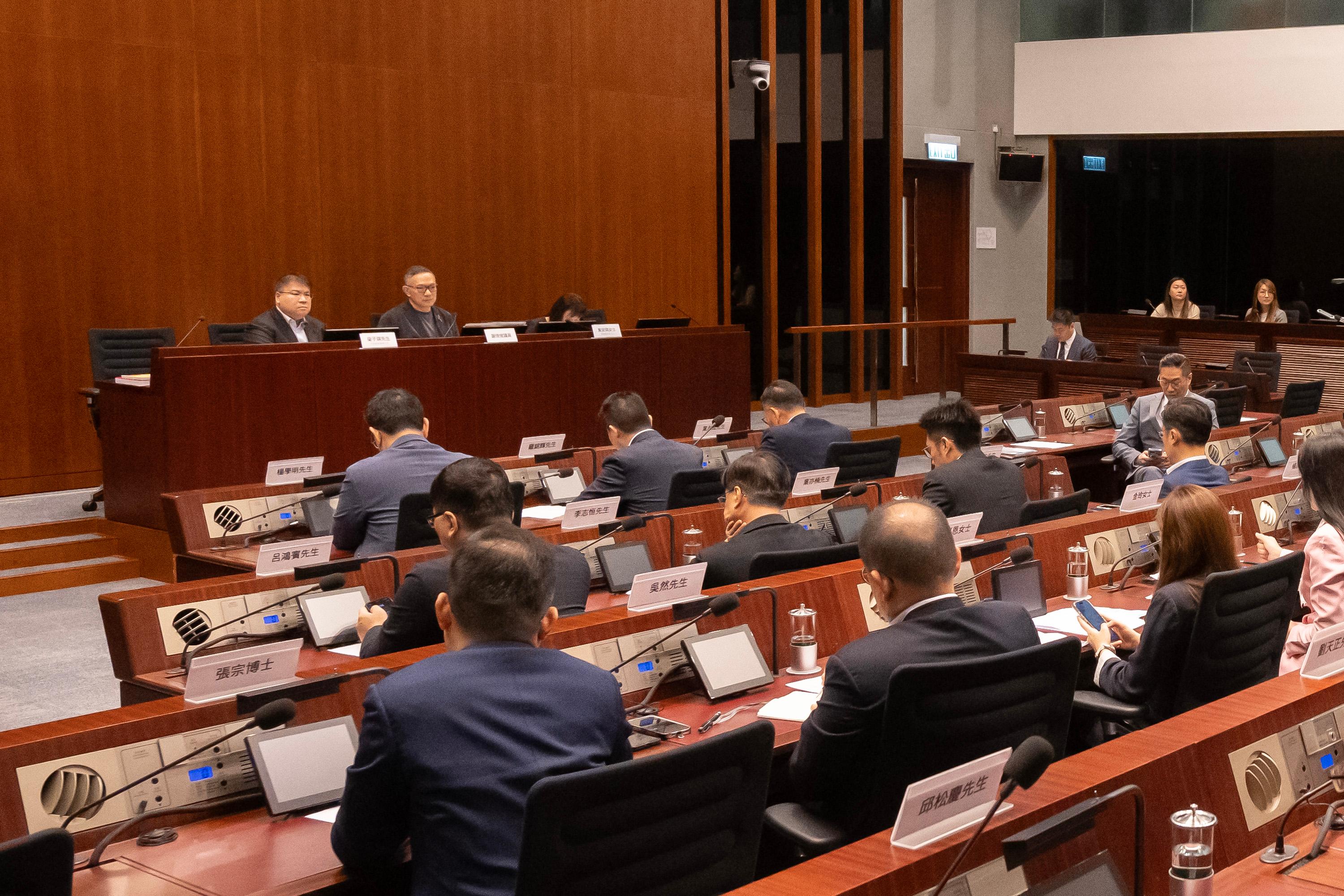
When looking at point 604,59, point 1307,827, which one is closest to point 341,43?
point 604,59

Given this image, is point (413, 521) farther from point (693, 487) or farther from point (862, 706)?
point (862, 706)

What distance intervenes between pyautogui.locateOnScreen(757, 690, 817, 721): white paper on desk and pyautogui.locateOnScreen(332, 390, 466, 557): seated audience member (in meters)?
1.84

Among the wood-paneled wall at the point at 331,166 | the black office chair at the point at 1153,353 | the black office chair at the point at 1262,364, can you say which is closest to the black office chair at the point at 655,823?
the wood-paneled wall at the point at 331,166

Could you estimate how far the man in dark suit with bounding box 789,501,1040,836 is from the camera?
2408 mm

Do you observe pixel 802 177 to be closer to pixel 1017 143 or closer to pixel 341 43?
pixel 1017 143

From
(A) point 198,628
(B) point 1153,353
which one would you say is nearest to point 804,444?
(A) point 198,628

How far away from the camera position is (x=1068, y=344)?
10.6m

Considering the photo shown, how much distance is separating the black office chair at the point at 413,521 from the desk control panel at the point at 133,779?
1.93 m

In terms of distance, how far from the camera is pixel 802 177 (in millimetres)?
12867

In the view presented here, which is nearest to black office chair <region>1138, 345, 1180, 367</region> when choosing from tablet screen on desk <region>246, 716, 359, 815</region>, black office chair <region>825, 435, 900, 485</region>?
black office chair <region>825, 435, 900, 485</region>

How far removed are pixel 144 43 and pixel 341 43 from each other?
4.56ft

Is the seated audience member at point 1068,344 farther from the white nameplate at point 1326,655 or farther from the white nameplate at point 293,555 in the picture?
the white nameplate at point 1326,655

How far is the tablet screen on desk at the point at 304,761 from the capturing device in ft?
7.95

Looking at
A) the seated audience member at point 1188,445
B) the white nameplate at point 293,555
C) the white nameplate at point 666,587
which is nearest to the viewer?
the white nameplate at point 666,587
